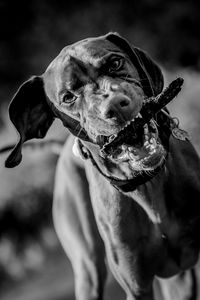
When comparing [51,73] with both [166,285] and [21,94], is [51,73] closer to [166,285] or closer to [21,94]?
[21,94]

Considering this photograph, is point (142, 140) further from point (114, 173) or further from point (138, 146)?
point (114, 173)

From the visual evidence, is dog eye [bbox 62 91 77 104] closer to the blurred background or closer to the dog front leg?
the dog front leg

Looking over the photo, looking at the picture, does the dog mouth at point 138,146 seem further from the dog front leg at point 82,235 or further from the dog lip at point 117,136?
the dog front leg at point 82,235

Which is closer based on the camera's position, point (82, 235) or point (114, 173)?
point (114, 173)

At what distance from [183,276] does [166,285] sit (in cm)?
8

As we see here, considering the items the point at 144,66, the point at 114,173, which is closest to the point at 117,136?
the point at 114,173

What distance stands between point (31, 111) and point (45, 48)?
170 centimetres

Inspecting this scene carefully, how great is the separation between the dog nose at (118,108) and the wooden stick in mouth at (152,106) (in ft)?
0.10

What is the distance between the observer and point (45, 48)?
3.35 metres

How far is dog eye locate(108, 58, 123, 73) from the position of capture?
155cm

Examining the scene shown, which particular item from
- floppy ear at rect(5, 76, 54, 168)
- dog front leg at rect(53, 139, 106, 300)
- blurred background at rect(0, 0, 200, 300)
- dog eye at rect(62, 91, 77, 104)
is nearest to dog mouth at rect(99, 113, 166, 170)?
dog eye at rect(62, 91, 77, 104)

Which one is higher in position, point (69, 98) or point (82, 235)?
point (69, 98)

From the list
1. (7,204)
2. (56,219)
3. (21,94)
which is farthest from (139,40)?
(21,94)

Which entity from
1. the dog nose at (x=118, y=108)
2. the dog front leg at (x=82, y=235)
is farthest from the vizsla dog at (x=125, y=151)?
the dog front leg at (x=82, y=235)
